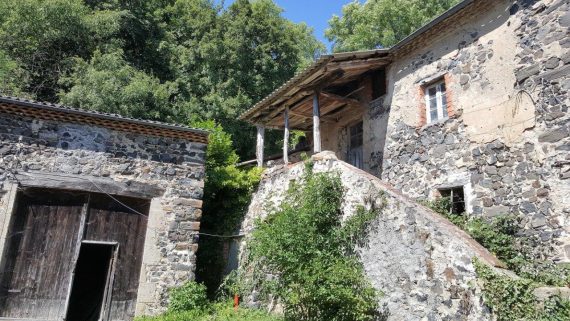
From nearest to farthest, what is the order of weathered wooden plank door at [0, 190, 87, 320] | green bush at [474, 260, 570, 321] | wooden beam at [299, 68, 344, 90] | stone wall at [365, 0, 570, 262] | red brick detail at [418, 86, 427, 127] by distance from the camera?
green bush at [474, 260, 570, 321] → stone wall at [365, 0, 570, 262] → weathered wooden plank door at [0, 190, 87, 320] → red brick detail at [418, 86, 427, 127] → wooden beam at [299, 68, 344, 90]

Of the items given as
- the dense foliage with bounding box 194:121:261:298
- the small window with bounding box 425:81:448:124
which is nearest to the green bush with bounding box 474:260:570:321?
the small window with bounding box 425:81:448:124

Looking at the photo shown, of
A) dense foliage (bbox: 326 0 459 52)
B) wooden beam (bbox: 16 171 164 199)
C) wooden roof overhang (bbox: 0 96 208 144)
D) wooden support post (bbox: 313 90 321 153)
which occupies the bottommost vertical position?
wooden beam (bbox: 16 171 164 199)

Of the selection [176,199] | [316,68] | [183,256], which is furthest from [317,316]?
[316,68]

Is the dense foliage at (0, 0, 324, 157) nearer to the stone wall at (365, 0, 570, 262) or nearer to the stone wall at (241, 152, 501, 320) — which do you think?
the stone wall at (365, 0, 570, 262)

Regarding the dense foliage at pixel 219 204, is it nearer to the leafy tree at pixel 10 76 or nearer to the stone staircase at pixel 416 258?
the stone staircase at pixel 416 258

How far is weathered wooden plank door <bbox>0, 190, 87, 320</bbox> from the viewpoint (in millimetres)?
7832

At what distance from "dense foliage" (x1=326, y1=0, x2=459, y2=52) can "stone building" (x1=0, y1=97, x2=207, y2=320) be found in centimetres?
1478

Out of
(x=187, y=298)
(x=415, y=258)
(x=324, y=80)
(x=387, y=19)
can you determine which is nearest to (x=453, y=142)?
(x=415, y=258)

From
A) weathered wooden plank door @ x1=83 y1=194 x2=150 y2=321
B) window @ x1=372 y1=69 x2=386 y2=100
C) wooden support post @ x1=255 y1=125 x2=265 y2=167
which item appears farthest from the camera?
wooden support post @ x1=255 y1=125 x2=265 y2=167

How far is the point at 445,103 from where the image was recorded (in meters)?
9.01

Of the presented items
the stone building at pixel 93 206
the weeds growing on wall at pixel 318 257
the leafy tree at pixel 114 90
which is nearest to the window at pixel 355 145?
the weeds growing on wall at pixel 318 257

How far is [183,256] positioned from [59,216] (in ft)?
9.32

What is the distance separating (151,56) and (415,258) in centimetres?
1792

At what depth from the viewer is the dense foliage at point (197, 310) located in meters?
8.02
